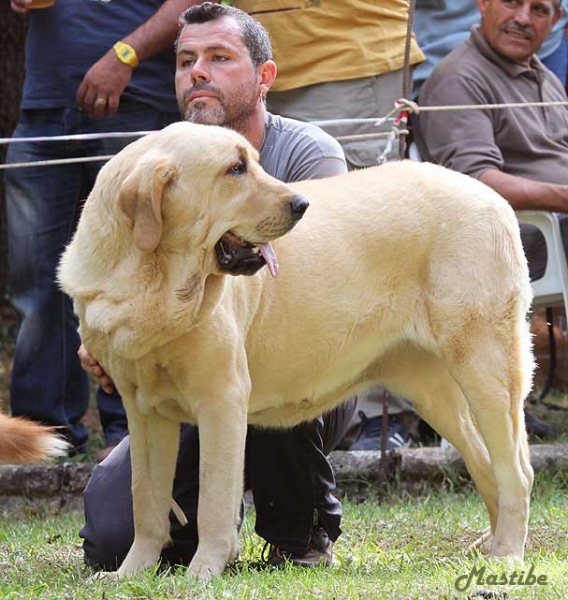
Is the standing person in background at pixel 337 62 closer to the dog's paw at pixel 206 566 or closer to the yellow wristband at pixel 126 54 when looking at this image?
the yellow wristband at pixel 126 54

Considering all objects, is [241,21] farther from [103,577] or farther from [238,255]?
[103,577]

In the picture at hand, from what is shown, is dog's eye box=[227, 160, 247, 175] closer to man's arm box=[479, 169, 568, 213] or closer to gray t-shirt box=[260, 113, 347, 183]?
gray t-shirt box=[260, 113, 347, 183]

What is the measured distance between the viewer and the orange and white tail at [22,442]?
167 inches

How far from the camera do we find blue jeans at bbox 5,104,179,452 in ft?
19.9

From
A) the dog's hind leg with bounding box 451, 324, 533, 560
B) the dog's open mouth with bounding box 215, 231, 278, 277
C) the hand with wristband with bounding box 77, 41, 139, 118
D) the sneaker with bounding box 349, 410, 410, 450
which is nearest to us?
the dog's open mouth with bounding box 215, 231, 278, 277

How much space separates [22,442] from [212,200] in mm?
1092

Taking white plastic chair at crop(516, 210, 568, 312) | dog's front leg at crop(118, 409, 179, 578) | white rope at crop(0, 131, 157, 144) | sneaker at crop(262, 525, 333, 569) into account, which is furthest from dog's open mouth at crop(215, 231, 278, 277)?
white plastic chair at crop(516, 210, 568, 312)

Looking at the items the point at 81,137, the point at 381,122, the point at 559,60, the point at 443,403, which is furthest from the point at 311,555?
the point at 559,60

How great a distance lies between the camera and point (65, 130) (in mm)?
6051

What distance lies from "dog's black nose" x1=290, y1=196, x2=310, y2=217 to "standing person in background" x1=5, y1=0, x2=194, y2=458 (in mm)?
2284

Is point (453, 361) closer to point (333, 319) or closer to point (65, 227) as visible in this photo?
point (333, 319)

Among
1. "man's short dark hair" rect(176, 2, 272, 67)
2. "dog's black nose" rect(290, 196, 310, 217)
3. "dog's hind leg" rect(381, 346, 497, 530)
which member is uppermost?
"man's short dark hair" rect(176, 2, 272, 67)

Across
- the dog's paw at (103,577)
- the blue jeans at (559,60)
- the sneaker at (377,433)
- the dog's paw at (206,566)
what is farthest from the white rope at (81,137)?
the blue jeans at (559,60)

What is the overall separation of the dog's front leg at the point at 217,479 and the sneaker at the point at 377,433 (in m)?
2.60
